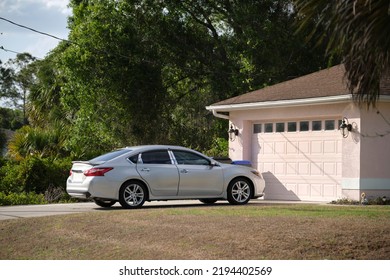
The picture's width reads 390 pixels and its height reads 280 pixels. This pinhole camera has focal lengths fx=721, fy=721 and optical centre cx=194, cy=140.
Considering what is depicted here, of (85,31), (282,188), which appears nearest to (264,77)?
(85,31)

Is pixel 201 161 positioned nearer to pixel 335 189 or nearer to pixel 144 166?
pixel 144 166

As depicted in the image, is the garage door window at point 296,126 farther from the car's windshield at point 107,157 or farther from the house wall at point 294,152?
the car's windshield at point 107,157

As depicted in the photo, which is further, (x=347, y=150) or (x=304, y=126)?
(x=304, y=126)

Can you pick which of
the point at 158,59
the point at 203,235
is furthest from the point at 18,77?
the point at 203,235

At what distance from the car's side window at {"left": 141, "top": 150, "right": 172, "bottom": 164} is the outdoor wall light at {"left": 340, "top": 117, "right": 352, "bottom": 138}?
16.5 feet

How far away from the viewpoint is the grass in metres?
10.6

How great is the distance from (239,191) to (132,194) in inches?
111

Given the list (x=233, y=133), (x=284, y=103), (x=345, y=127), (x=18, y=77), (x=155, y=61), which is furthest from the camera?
(x=18, y=77)

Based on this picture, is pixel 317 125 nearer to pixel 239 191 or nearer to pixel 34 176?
pixel 239 191

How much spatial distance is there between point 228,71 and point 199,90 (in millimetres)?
3909

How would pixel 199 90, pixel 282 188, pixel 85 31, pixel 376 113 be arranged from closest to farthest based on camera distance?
pixel 376 113, pixel 282 188, pixel 85 31, pixel 199 90

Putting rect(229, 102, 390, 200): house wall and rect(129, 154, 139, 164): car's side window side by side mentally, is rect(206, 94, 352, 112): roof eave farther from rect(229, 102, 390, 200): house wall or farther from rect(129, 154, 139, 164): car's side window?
Result: rect(129, 154, 139, 164): car's side window

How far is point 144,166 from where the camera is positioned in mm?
16891

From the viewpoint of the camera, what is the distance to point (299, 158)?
20703mm
